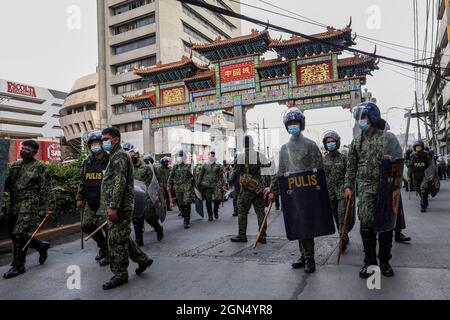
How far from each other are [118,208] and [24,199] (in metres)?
1.79

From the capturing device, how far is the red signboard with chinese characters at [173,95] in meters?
25.3

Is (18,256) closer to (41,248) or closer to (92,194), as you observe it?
(41,248)

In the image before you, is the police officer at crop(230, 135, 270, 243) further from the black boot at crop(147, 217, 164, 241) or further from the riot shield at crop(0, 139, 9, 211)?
the riot shield at crop(0, 139, 9, 211)

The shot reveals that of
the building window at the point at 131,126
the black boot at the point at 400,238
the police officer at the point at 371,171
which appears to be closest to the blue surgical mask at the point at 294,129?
the police officer at the point at 371,171

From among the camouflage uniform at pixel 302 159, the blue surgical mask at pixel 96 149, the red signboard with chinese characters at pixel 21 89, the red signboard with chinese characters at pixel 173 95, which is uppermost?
the red signboard with chinese characters at pixel 21 89

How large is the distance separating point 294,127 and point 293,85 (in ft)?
57.1

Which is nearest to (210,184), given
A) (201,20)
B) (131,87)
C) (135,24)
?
(131,87)

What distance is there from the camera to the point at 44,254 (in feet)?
17.5

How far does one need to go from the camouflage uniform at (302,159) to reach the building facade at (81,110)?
52144 mm

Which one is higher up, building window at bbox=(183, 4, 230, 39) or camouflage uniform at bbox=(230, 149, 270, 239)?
building window at bbox=(183, 4, 230, 39)

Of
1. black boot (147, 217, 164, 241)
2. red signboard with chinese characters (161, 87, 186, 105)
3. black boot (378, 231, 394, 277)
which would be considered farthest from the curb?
red signboard with chinese characters (161, 87, 186, 105)

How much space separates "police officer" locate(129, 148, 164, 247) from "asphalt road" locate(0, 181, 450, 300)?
21cm

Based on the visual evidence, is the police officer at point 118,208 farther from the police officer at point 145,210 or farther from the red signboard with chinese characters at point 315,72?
the red signboard with chinese characters at point 315,72

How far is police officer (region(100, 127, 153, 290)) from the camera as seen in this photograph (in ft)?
13.0
